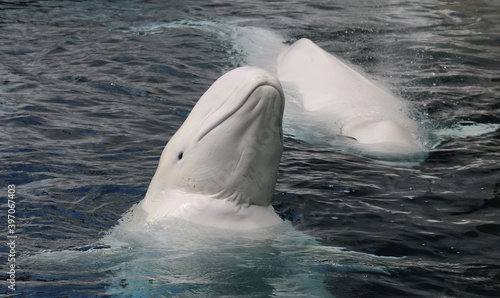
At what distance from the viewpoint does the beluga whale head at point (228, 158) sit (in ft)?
15.9

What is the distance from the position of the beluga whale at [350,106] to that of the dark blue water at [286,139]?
34cm

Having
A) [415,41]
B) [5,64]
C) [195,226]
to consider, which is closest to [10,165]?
[195,226]

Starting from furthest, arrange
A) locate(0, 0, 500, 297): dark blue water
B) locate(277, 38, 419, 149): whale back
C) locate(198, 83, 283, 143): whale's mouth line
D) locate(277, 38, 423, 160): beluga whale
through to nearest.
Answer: locate(277, 38, 419, 149): whale back → locate(277, 38, 423, 160): beluga whale → locate(0, 0, 500, 297): dark blue water → locate(198, 83, 283, 143): whale's mouth line

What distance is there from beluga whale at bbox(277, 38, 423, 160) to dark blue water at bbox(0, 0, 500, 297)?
1.13ft

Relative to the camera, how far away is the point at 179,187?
526 centimetres

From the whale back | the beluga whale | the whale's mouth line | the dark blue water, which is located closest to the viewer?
the whale's mouth line

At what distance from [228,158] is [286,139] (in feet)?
12.9

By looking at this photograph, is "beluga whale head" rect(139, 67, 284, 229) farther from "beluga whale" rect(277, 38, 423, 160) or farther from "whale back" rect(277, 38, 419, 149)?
"whale back" rect(277, 38, 419, 149)

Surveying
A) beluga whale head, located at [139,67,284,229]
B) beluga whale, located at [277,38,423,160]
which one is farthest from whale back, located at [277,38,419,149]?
beluga whale head, located at [139,67,284,229]

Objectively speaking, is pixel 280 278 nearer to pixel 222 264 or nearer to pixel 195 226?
pixel 222 264

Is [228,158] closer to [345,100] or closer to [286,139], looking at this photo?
[286,139]

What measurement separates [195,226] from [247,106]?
1.00 m

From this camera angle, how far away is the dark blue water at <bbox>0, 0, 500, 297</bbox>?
17.7ft

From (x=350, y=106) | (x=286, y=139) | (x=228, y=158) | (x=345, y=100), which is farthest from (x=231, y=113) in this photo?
(x=345, y=100)
